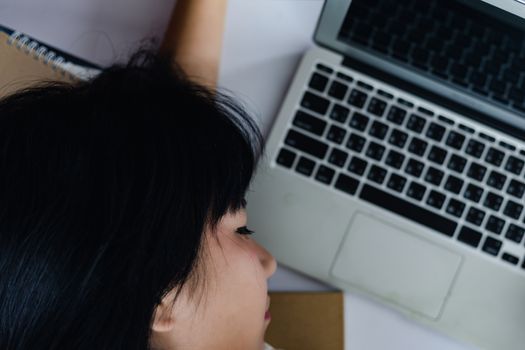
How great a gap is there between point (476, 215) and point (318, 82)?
0.24 metres

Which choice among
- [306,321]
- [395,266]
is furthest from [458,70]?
[306,321]

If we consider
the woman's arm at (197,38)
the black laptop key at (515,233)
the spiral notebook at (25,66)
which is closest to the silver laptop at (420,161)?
the black laptop key at (515,233)

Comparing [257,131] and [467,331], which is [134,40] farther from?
[467,331]

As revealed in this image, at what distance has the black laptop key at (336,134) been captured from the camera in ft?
2.18

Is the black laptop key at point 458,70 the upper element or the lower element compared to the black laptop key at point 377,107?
upper

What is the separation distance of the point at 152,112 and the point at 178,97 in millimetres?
50

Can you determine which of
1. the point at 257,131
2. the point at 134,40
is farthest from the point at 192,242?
the point at 134,40

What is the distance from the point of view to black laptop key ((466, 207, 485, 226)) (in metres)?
0.66

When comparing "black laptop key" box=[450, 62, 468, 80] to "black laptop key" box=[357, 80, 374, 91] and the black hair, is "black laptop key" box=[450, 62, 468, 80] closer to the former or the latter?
"black laptop key" box=[357, 80, 374, 91]

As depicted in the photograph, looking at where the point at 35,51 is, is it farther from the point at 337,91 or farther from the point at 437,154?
the point at 437,154

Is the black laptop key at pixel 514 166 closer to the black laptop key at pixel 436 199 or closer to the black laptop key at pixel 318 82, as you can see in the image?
the black laptop key at pixel 436 199

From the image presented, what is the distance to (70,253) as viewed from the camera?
0.49m

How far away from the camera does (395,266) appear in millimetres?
678

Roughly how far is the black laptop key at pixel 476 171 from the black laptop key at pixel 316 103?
0.18 meters
